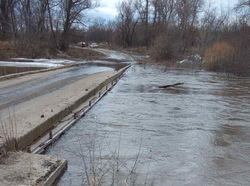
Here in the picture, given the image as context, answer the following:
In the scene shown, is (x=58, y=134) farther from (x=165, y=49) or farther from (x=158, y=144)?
(x=165, y=49)

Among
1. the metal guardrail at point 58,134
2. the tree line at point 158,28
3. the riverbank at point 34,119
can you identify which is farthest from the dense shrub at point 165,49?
the metal guardrail at point 58,134

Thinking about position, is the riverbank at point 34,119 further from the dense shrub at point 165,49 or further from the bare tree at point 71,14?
the bare tree at point 71,14

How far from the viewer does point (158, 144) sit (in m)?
7.69

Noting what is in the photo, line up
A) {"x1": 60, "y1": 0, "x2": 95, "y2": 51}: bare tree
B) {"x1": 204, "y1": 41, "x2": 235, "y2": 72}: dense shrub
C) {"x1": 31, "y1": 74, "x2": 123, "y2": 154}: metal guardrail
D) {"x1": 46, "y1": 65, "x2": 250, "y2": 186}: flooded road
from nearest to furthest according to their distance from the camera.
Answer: {"x1": 46, "y1": 65, "x2": 250, "y2": 186}: flooded road
{"x1": 31, "y1": 74, "x2": 123, "y2": 154}: metal guardrail
{"x1": 204, "y1": 41, "x2": 235, "y2": 72}: dense shrub
{"x1": 60, "y1": 0, "x2": 95, "y2": 51}: bare tree

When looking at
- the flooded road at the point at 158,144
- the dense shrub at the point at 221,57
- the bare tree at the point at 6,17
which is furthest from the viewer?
the bare tree at the point at 6,17

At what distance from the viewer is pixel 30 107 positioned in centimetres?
986

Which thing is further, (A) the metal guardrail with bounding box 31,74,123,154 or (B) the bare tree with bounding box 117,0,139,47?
(B) the bare tree with bounding box 117,0,139,47

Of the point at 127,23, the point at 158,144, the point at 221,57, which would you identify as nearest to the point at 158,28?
the point at 127,23

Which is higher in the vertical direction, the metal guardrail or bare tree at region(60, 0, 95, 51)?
bare tree at region(60, 0, 95, 51)

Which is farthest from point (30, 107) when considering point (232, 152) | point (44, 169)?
point (232, 152)

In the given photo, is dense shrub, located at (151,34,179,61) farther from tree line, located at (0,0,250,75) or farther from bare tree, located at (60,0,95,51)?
bare tree, located at (60,0,95,51)

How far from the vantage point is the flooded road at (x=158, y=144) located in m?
5.88

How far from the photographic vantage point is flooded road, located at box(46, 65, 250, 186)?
588 centimetres

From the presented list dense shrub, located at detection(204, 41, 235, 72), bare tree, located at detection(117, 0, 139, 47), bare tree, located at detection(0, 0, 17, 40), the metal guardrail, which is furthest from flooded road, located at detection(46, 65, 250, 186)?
bare tree, located at detection(117, 0, 139, 47)
